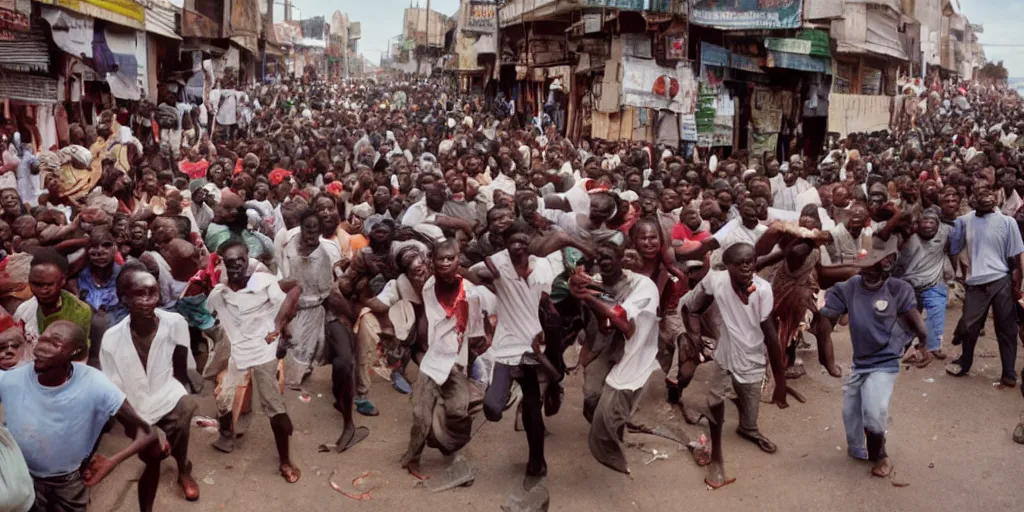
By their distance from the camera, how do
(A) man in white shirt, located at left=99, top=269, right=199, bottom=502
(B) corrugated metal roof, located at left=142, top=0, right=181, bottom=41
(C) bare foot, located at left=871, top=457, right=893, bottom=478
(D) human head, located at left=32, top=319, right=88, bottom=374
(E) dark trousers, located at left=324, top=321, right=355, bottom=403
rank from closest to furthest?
(D) human head, located at left=32, top=319, right=88, bottom=374
(A) man in white shirt, located at left=99, top=269, right=199, bottom=502
(C) bare foot, located at left=871, top=457, right=893, bottom=478
(E) dark trousers, located at left=324, top=321, right=355, bottom=403
(B) corrugated metal roof, located at left=142, top=0, right=181, bottom=41

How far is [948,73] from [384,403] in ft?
147

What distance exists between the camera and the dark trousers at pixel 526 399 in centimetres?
485

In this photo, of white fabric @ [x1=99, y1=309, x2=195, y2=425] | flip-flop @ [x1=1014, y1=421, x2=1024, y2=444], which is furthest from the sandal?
flip-flop @ [x1=1014, y1=421, x2=1024, y2=444]

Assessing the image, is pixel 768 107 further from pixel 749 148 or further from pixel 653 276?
pixel 653 276

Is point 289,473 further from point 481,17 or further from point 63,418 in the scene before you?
point 481,17

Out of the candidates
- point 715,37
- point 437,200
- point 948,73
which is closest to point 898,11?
point 715,37

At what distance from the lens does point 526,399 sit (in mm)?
4949

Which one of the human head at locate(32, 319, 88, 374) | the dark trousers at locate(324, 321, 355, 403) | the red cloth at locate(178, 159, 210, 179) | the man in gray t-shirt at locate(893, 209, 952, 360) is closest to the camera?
the human head at locate(32, 319, 88, 374)

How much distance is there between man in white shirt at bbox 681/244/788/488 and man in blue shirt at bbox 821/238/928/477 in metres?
0.42

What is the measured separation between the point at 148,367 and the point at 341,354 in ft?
4.39

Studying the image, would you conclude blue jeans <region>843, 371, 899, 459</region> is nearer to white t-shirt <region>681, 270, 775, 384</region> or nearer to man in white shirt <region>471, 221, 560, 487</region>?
white t-shirt <region>681, 270, 775, 384</region>

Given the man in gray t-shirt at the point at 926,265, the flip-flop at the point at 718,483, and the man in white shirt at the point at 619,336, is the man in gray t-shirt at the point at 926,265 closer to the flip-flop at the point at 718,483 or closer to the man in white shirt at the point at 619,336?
the flip-flop at the point at 718,483

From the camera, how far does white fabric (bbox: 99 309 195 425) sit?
166 inches

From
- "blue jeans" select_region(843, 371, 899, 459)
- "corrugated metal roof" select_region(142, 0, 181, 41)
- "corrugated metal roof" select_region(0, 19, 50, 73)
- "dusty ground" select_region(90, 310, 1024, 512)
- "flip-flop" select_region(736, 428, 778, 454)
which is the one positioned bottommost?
"dusty ground" select_region(90, 310, 1024, 512)
